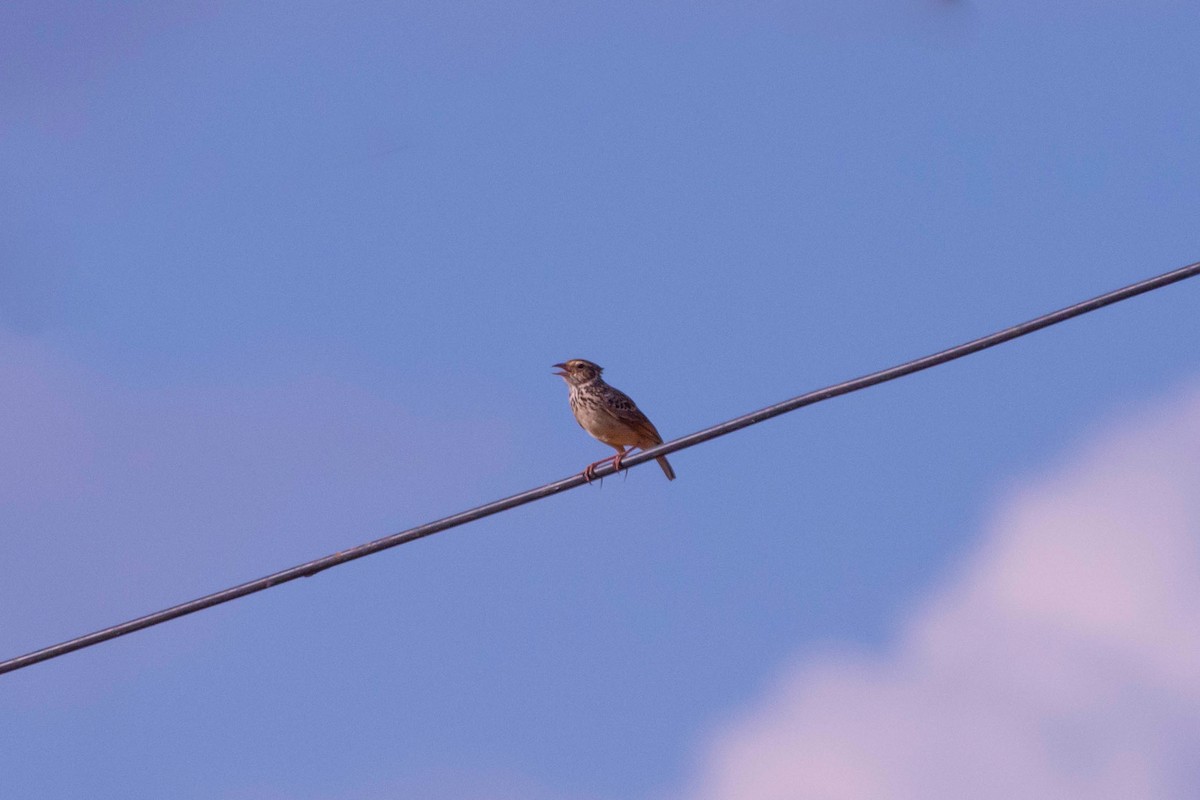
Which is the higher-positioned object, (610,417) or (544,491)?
(610,417)

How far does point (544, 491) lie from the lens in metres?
10.8

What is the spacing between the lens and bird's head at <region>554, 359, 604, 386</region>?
18594 millimetres

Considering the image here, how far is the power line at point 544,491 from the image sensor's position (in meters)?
9.85

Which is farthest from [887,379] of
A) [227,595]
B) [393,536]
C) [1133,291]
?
[227,595]

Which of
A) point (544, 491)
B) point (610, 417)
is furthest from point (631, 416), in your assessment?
point (544, 491)

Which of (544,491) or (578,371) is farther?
(578,371)

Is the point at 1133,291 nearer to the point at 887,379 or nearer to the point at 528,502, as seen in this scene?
the point at 887,379

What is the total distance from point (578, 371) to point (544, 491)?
796cm

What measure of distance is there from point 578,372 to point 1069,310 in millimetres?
9255

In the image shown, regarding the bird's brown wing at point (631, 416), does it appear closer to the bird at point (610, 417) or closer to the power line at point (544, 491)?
the bird at point (610, 417)

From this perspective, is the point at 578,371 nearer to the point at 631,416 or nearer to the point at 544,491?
the point at 631,416

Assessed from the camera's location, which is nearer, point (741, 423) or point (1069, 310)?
point (1069, 310)

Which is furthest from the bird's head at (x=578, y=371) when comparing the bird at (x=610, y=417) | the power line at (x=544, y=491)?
the power line at (x=544, y=491)

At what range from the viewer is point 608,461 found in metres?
15.5
